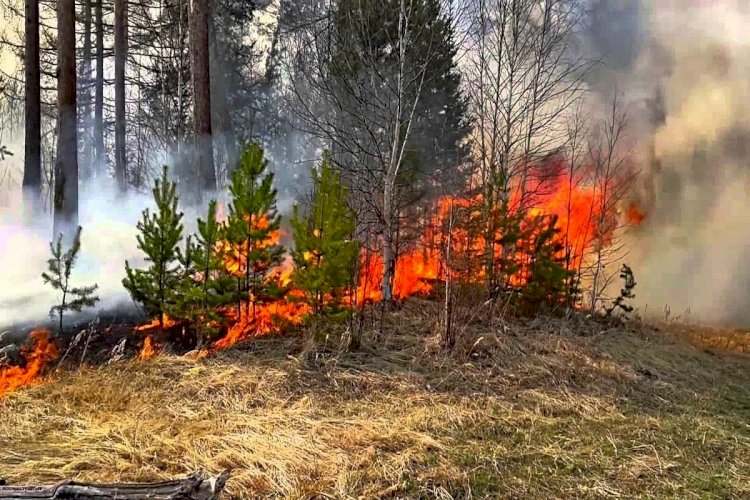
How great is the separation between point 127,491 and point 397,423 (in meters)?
2.26

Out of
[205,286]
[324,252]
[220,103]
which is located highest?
[220,103]

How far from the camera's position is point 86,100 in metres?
19.7

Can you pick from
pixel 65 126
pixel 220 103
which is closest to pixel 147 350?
pixel 65 126

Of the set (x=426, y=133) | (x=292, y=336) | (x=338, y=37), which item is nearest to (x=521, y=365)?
(x=292, y=336)

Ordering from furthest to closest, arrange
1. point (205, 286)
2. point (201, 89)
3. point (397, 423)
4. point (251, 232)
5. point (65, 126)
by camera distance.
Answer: point (201, 89) → point (65, 126) → point (251, 232) → point (205, 286) → point (397, 423)

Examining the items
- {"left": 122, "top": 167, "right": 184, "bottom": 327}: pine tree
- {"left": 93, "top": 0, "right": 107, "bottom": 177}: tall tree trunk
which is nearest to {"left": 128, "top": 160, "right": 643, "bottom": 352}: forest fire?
{"left": 122, "top": 167, "right": 184, "bottom": 327}: pine tree

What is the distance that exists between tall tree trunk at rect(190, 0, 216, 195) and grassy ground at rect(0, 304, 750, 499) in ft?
14.4

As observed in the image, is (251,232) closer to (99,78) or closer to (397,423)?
(397,423)

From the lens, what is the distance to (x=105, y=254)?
931 centimetres

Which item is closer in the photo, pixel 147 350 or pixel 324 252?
pixel 147 350

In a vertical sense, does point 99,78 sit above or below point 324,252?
above

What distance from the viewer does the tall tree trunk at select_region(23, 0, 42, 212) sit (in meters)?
10.7

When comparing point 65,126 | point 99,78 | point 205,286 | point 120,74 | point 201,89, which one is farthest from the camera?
point 99,78

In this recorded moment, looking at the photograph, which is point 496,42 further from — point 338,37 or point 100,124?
point 100,124
